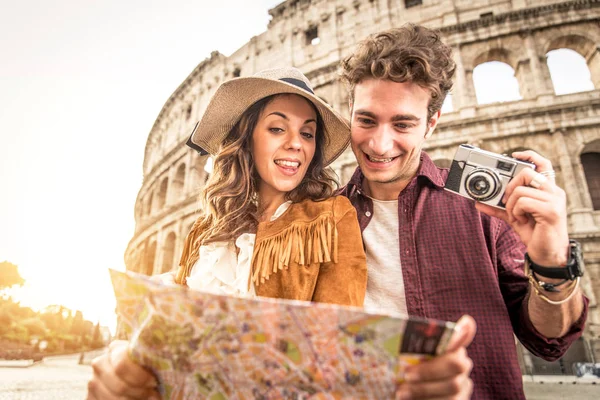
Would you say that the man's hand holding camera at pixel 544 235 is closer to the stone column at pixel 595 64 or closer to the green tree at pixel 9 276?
the stone column at pixel 595 64

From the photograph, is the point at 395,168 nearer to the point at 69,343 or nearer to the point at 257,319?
the point at 257,319

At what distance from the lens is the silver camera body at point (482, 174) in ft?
5.05

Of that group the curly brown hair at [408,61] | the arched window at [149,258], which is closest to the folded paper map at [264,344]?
the curly brown hair at [408,61]

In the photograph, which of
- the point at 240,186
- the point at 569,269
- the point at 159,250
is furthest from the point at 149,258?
the point at 569,269

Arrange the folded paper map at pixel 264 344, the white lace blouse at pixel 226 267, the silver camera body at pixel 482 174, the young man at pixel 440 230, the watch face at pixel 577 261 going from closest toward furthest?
the folded paper map at pixel 264 344, the watch face at pixel 577 261, the young man at pixel 440 230, the silver camera body at pixel 482 174, the white lace blouse at pixel 226 267

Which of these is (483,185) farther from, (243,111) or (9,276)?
(9,276)

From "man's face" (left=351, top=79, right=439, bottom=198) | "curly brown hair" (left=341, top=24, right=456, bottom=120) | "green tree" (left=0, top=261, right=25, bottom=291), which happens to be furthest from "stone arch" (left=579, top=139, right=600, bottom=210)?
"green tree" (left=0, top=261, right=25, bottom=291)

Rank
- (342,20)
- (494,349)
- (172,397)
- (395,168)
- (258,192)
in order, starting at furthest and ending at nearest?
(342,20) < (258,192) < (395,168) < (494,349) < (172,397)

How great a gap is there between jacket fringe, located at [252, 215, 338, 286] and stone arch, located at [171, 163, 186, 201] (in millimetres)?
17865

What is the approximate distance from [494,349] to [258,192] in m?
1.56

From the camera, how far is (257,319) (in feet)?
2.60

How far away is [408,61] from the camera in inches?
79.5

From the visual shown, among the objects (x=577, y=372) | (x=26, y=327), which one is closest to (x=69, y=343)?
(x=26, y=327)

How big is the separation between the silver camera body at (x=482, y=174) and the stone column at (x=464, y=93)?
38.2ft
